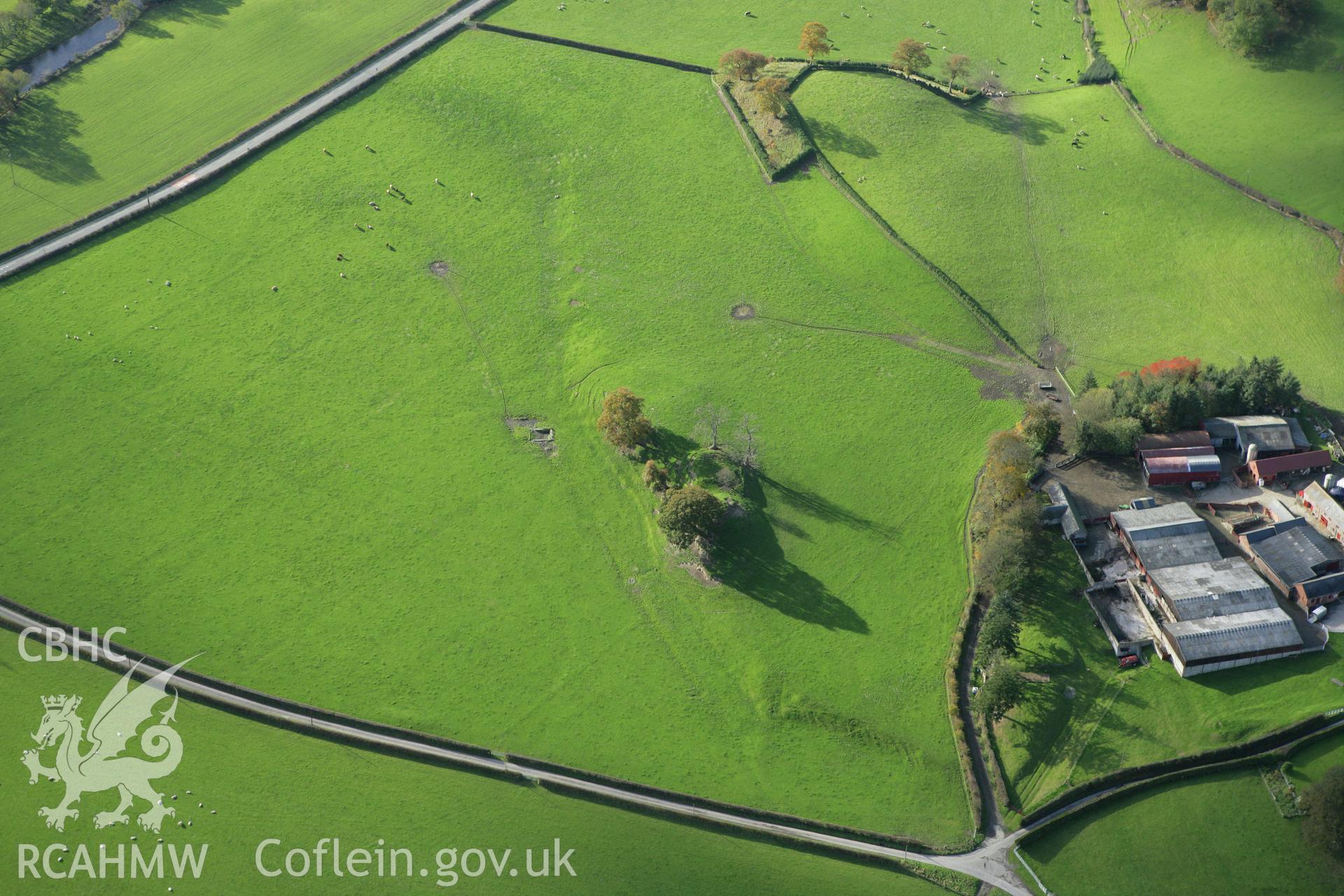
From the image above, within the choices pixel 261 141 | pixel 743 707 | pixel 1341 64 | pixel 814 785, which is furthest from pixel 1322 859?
pixel 261 141

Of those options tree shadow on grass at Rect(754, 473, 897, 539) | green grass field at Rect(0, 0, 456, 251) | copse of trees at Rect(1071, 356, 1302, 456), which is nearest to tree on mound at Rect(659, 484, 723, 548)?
tree shadow on grass at Rect(754, 473, 897, 539)

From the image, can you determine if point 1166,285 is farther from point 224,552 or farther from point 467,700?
point 224,552

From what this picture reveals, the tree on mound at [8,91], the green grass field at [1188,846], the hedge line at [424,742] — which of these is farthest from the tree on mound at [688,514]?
the tree on mound at [8,91]

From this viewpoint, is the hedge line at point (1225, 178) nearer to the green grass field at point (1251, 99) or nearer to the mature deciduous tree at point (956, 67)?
the green grass field at point (1251, 99)

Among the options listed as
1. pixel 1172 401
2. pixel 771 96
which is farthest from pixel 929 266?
pixel 771 96

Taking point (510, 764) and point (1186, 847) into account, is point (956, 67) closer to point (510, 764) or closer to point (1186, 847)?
point (1186, 847)

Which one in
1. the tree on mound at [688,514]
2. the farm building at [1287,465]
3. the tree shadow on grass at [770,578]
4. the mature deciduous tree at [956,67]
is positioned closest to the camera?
the tree shadow on grass at [770,578]
